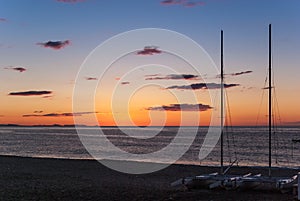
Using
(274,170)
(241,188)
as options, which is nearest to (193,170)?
(274,170)

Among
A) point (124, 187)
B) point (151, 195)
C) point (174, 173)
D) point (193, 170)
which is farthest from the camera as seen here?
point (193, 170)

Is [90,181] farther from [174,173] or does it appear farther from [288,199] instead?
[288,199]

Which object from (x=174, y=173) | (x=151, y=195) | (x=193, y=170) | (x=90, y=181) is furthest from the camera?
(x=193, y=170)

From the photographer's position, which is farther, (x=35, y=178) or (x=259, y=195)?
(x=35, y=178)

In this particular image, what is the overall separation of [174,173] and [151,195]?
13.5 metres

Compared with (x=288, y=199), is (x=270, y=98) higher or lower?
higher

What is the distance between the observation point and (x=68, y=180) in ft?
94.6

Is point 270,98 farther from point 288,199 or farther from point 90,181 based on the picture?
point 90,181

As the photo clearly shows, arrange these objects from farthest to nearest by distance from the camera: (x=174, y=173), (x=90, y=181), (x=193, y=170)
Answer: (x=193, y=170)
(x=174, y=173)
(x=90, y=181)

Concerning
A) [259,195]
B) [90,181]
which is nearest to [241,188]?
[259,195]

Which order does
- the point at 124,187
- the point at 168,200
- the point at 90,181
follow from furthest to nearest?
the point at 90,181, the point at 124,187, the point at 168,200

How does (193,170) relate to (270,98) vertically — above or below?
below

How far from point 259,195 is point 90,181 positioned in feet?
33.6

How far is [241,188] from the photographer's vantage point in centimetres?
2417
